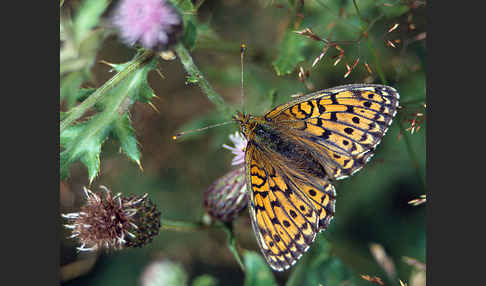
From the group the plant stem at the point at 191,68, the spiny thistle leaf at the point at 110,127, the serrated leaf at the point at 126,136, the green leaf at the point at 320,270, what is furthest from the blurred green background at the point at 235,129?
the serrated leaf at the point at 126,136

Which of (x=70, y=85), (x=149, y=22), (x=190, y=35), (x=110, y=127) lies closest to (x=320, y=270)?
(x=110, y=127)

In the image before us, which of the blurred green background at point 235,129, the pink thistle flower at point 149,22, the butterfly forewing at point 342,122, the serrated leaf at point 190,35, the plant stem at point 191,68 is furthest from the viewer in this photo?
Result: the blurred green background at point 235,129

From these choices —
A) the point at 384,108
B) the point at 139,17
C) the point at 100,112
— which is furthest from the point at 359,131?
the point at 100,112

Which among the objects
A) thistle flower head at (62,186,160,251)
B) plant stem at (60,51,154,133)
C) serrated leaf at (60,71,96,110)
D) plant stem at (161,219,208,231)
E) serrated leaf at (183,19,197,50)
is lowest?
plant stem at (161,219,208,231)

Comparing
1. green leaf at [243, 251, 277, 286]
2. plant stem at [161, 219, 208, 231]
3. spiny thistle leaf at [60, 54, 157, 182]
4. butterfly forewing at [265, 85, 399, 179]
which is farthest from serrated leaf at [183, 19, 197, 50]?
green leaf at [243, 251, 277, 286]

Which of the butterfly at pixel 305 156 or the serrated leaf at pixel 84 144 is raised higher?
the butterfly at pixel 305 156

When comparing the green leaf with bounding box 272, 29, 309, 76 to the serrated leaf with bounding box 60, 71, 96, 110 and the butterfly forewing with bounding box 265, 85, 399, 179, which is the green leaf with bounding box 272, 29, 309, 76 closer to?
the butterfly forewing with bounding box 265, 85, 399, 179

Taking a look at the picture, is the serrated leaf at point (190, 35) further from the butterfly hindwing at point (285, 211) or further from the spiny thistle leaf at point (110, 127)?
the butterfly hindwing at point (285, 211)
